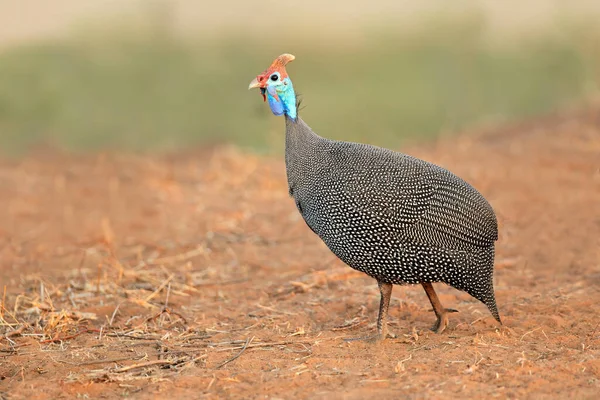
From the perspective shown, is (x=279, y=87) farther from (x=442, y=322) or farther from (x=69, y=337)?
(x=69, y=337)

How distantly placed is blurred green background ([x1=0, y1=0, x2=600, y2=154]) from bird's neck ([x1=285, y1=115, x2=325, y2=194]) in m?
7.78

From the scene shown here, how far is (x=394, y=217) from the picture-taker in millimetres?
4246

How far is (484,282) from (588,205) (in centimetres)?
323

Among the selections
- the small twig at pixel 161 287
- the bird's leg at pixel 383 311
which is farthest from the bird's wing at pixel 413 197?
the small twig at pixel 161 287

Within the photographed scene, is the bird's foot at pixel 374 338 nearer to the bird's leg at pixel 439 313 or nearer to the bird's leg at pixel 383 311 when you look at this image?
the bird's leg at pixel 383 311

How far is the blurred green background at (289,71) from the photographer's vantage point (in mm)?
13117

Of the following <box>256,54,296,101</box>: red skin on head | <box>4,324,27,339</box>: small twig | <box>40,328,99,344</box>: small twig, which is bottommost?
<box>4,324,27,339</box>: small twig

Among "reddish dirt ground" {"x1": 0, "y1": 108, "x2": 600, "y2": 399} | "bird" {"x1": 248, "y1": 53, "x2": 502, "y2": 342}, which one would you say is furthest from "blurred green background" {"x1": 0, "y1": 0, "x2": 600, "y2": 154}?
"bird" {"x1": 248, "y1": 53, "x2": 502, "y2": 342}

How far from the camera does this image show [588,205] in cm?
719

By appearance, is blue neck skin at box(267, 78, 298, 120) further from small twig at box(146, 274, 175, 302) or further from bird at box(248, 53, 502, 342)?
small twig at box(146, 274, 175, 302)

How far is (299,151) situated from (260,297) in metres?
1.29

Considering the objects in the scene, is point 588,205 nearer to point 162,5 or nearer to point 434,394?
point 434,394

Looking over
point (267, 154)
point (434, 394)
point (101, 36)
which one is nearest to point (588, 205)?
point (434, 394)

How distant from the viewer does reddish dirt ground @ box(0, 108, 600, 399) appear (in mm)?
3748
